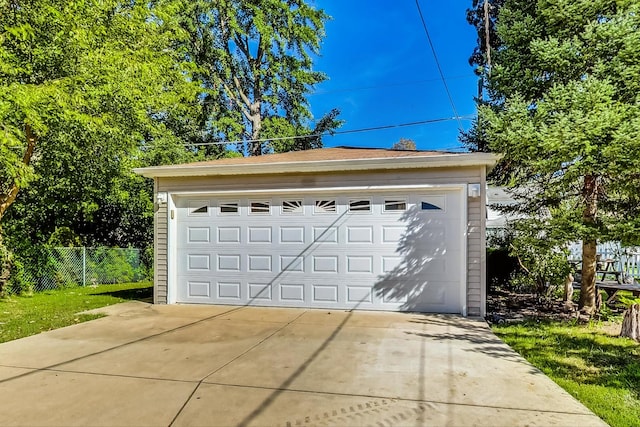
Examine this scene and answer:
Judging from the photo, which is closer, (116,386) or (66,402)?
(66,402)

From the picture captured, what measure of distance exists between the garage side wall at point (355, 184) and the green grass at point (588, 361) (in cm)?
98

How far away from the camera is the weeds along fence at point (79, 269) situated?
9.99 m

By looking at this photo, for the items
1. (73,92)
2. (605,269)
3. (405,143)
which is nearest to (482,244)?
(605,269)

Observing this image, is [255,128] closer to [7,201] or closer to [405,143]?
[7,201]

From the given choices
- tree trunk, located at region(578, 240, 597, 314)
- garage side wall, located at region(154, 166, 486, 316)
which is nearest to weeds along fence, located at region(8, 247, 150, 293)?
garage side wall, located at region(154, 166, 486, 316)

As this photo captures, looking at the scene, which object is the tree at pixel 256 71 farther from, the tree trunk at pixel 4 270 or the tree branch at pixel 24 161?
the tree trunk at pixel 4 270

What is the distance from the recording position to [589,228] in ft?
20.7

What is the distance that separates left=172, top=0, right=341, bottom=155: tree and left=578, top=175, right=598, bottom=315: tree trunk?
13.8 m

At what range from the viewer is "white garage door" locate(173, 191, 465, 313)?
6980mm

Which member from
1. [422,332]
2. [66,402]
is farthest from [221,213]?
[66,402]

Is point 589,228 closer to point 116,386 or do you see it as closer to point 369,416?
point 369,416

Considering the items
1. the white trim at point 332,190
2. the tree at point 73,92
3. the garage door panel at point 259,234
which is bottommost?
the garage door panel at point 259,234

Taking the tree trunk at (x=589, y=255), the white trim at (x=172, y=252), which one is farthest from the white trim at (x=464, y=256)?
the white trim at (x=172, y=252)

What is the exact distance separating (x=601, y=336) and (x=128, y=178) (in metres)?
12.0
